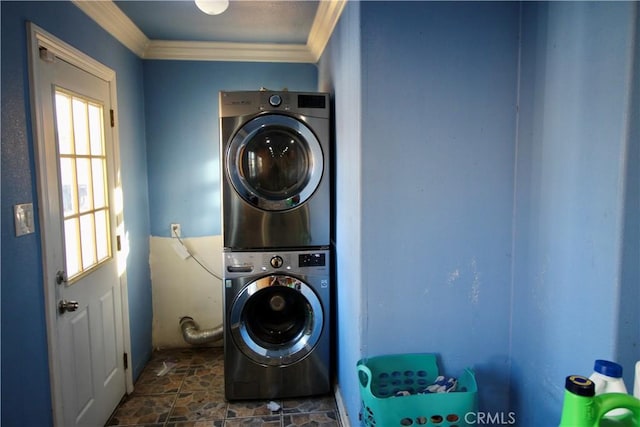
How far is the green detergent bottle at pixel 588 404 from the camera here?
2.93 ft

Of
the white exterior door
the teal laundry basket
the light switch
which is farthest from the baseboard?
the light switch

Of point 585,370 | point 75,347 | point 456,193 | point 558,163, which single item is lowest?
point 75,347

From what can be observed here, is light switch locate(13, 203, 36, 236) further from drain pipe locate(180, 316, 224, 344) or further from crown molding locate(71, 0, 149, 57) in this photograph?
drain pipe locate(180, 316, 224, 344)

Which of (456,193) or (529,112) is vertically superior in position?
(529,112)

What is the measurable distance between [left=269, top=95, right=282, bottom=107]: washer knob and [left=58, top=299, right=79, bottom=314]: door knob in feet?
4.59

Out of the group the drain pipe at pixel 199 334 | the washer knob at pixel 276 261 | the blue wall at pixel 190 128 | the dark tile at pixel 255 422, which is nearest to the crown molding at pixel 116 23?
the blue wall at pixel 190 128

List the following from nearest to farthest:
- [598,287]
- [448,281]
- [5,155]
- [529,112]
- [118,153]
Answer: [598,287] → [5,155] → [529,112] → [448,281] → [118,153]

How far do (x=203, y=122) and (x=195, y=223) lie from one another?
776 millimetres

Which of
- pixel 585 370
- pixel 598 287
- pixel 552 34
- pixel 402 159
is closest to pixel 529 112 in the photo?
pixel 552 34

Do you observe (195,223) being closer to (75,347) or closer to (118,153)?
(118,153)

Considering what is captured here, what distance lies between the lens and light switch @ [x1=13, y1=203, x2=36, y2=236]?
4.79 feet

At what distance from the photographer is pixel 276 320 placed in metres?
2.51

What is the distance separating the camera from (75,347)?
6.18 ft

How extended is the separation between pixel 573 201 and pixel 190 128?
8.41 ft
